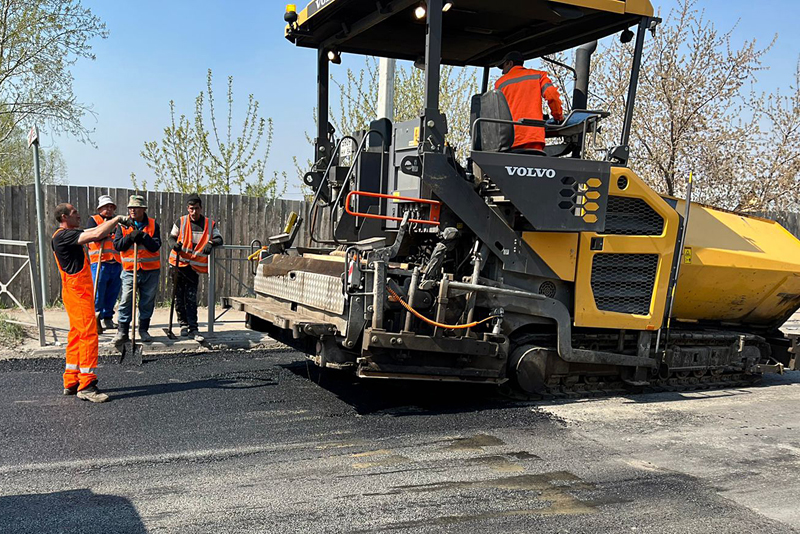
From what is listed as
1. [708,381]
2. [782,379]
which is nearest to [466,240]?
[708,381]

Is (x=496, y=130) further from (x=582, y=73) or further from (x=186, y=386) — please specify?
(x=186, y=386)

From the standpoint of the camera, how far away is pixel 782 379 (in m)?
7.72

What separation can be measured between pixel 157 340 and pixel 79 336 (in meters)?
2.29

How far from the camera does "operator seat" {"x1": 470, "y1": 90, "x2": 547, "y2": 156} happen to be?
5504 mm

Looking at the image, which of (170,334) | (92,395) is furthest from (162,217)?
(92,395)

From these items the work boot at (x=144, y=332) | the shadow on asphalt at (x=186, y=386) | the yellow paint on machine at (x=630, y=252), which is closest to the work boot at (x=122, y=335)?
the work boot at (x=144, y=332)

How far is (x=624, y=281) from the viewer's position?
236 inches

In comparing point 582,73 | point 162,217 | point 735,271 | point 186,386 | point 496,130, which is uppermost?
point 582,73

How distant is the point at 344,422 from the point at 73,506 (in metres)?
2.06

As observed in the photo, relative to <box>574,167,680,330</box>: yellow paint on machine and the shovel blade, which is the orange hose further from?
the shovel blade

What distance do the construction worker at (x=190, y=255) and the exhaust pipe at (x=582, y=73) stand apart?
4.57 metres

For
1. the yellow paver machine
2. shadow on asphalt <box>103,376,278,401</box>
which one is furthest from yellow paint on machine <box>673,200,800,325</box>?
shadow on asphalt <box>103,376,278,401</box>

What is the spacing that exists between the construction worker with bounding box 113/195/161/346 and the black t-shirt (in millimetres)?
1410

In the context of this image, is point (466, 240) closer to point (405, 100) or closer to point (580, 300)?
point (580, 300)
